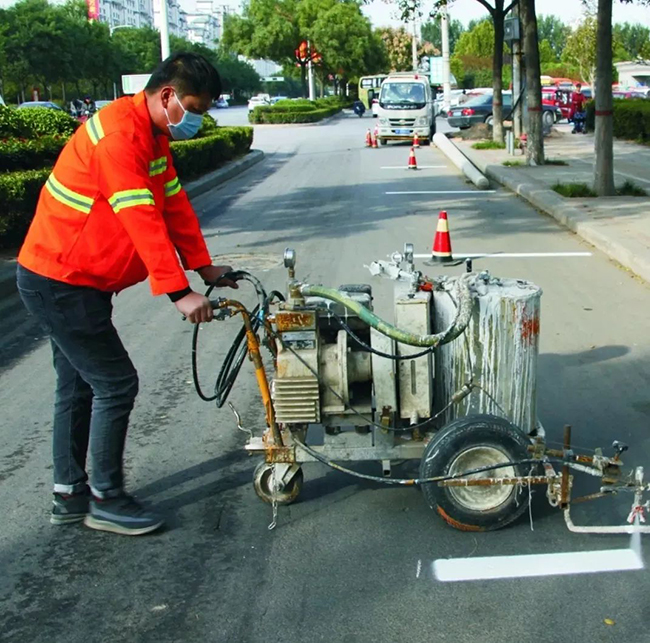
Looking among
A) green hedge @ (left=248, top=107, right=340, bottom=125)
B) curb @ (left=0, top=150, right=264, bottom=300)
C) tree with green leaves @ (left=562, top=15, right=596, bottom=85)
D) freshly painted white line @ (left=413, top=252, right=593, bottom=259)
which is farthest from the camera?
tree with green leaves @ (left=562, top=15, right=596, bottom=85)

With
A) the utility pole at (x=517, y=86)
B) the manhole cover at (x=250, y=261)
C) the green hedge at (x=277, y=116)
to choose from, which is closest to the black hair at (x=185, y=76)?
the manhole cover at (x=250, y=261)

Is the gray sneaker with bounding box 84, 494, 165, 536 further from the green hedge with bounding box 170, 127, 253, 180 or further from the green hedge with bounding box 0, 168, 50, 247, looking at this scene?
the green hedge with bounding box 170, 127, 253, 180

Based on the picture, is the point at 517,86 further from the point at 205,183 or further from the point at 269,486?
the point at 269,486

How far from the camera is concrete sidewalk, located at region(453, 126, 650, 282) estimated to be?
10.5m

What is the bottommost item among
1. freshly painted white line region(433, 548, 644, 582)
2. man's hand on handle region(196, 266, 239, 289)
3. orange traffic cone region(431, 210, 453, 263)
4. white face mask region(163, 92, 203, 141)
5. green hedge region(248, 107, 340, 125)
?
freshly painted white line region(433, 548, 644, 582)

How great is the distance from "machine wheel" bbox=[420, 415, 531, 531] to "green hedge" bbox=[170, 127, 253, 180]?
14.6m

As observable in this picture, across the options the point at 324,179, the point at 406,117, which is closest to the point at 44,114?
the point at 324,179

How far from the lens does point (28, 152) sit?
12.6m

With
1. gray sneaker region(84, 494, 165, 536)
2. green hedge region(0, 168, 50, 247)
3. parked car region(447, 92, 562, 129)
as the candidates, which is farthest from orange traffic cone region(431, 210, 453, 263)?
parked car region(447, 92, 562, 129)

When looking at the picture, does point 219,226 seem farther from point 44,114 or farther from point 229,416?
point 229,416

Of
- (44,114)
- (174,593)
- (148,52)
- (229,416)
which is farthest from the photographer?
(148,52)

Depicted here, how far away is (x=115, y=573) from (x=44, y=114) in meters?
12.9

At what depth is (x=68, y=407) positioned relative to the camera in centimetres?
417

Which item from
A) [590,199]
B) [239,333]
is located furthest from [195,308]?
[590,199]
